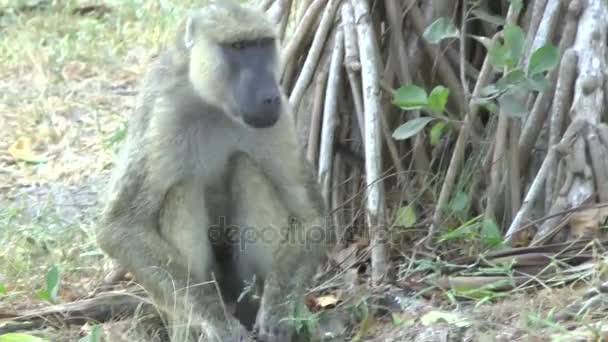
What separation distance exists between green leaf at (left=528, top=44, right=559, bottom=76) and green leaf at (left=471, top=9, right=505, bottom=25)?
648mm

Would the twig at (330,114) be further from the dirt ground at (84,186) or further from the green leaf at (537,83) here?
the green leaf at (537,83)

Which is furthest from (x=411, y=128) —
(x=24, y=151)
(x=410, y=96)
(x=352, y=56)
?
(x=24, y=151)

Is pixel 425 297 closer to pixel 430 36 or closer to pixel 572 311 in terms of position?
pixel 572 311

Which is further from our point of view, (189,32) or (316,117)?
(316,117)

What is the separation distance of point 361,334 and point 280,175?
708 millimetres

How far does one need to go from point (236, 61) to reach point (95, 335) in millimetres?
1136

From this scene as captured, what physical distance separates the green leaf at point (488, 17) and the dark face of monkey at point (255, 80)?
1.22 m

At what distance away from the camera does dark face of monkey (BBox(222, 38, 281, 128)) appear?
4066mm

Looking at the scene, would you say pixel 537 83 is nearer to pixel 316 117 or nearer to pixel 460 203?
pixel 460 203

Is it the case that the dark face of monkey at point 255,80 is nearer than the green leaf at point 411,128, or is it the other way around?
the dark face of monkey at point 255,80

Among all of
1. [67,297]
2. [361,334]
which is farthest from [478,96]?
[67,297]

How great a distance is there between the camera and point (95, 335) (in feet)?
13.6

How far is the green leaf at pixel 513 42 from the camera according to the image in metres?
4.44

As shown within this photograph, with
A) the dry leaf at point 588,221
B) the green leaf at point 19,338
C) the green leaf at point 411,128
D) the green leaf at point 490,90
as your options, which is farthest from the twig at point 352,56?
the green leaf at point 19,338
